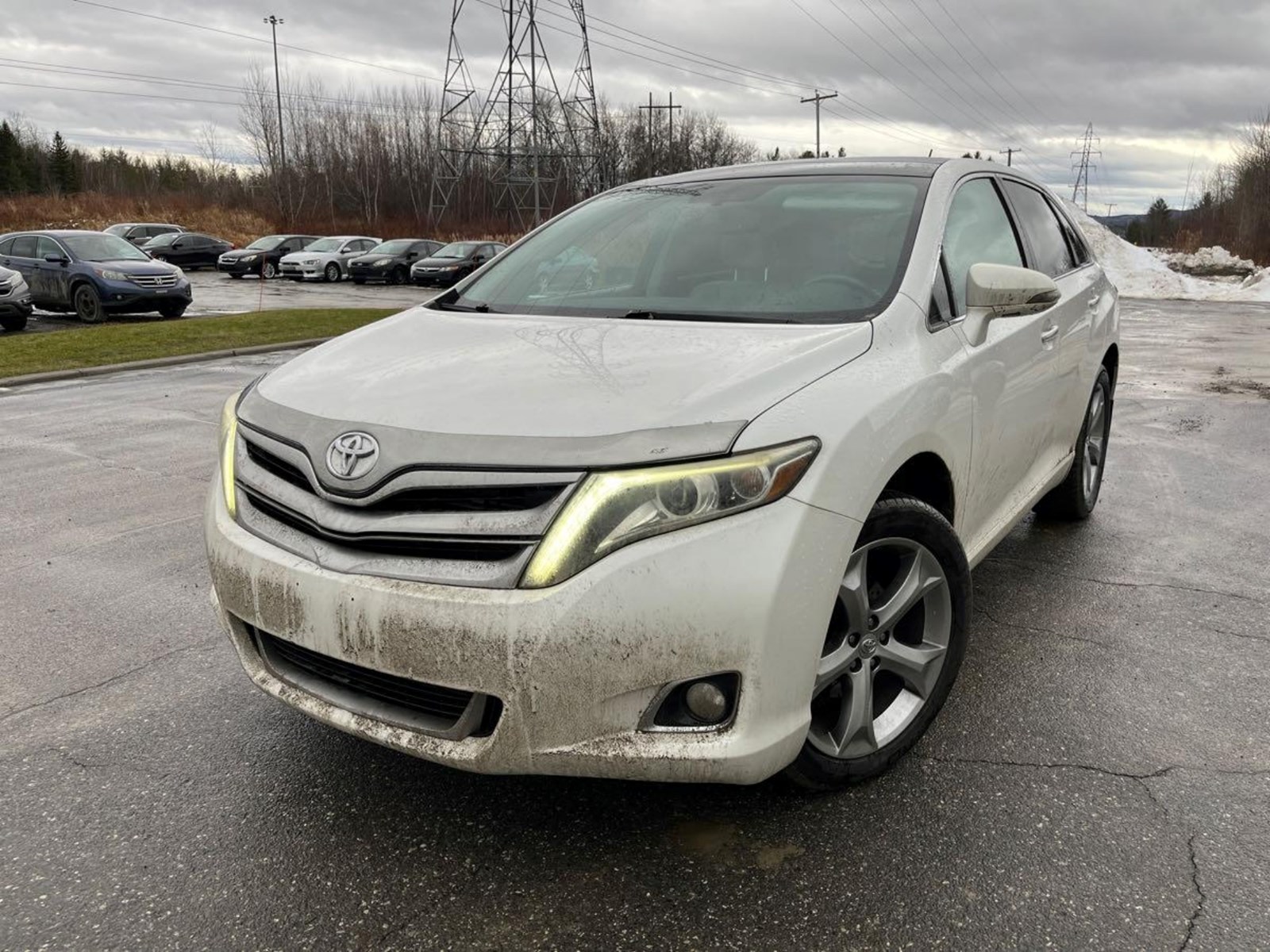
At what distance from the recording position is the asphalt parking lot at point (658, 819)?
7.14ft

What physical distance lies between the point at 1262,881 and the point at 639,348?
1.97 meters

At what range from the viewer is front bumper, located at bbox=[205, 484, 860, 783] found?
2061 mm

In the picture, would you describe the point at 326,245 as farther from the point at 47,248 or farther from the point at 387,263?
Answer: the point at 47,248

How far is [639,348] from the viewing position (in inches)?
106

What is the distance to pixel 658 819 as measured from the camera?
2562 millimetres

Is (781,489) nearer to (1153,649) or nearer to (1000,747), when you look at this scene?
(1000,747)

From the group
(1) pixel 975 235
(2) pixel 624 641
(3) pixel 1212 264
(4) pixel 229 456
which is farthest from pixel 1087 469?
(3) pixel 1212 264

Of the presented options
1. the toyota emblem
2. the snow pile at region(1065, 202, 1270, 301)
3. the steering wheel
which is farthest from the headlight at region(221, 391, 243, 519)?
the snow pile at region(1065, 202, 1270, 301)

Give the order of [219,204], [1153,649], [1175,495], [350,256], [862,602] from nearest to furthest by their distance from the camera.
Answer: [862,602] → [1153,649] → [1175,495] → [350,256] → [219,204]

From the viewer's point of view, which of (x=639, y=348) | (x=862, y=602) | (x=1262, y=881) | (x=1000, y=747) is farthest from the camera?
(x=1000, y=747)

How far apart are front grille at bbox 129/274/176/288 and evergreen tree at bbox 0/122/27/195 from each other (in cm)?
6222

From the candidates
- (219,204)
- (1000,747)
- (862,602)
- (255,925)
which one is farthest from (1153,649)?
(219,204)

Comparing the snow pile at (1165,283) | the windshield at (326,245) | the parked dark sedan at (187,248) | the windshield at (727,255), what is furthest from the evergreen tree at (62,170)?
the windshield at (727,255)

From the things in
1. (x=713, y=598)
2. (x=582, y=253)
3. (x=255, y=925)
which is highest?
(x=582, y=253)
